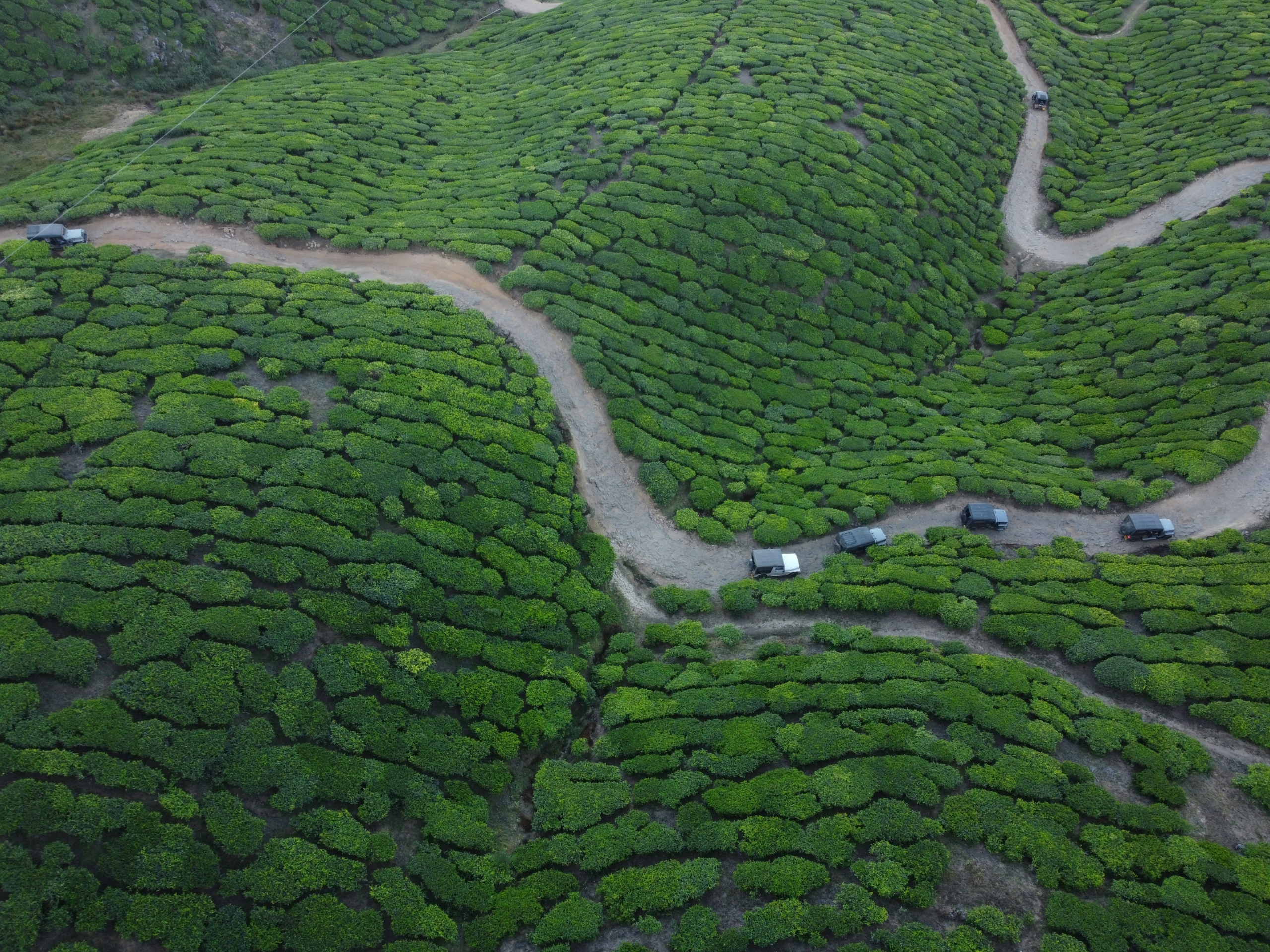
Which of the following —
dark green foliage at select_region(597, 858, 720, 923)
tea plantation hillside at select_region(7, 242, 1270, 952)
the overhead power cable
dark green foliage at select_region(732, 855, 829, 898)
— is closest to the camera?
tea plantation hillside at select_region(7, 242, 1270, 952)

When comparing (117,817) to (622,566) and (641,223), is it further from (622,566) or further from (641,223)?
(641,223)

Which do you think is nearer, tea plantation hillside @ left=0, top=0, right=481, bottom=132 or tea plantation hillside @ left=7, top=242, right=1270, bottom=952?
tea plantation hillside @ left=7, top=242, right=1270, bottom=952

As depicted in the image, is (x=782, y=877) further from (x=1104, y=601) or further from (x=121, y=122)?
(x=121, y=122)

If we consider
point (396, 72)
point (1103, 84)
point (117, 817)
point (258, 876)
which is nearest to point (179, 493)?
point (117, 817)

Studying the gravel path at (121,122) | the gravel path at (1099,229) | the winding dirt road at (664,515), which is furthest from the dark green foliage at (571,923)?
the gravel path at (121,122)

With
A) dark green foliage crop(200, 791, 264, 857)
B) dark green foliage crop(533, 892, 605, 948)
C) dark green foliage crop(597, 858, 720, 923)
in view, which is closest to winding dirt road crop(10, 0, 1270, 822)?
dark green foliage crop(597, 858, 720, 923)

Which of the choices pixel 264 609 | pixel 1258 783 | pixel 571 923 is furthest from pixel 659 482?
pixel 1258 783

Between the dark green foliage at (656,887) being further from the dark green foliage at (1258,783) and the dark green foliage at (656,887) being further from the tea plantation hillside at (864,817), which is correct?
the dark green foliage at (1258,783)

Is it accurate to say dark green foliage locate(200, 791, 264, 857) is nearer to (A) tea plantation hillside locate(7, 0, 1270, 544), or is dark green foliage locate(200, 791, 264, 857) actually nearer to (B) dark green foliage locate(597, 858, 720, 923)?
(B) dark green foliage locate(597, 858, 720, 923)

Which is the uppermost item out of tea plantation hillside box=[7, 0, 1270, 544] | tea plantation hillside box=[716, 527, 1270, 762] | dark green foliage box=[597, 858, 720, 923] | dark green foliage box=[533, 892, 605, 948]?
tea plantation hillside box=[7, 0, 1270, 544]
